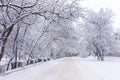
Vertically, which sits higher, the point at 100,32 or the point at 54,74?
the point at 100,32

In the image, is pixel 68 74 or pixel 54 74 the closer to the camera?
pixel 54 74

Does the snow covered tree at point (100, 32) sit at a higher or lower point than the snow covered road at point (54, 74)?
higher

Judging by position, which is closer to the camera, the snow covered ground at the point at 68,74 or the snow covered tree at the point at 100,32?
the snow covered ground at the point at 68,74

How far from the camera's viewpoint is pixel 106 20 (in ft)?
195

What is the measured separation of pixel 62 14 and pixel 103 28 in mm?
41443

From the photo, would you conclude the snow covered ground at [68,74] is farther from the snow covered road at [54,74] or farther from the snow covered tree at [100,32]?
the snow covered tree at [100,32]

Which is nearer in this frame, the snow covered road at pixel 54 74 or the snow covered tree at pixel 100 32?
the snow covered road at pixel 54 74

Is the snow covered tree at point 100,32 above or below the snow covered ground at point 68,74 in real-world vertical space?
above

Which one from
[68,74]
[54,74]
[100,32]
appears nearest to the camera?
[54,74]

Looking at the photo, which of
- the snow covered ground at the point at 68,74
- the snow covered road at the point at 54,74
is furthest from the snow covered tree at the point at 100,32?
the snow covered road at the point at 54,74

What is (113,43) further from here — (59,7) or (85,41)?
(59,7)

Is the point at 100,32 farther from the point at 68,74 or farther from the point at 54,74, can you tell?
the point at 54,74

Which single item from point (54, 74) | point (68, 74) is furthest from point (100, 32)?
point (54, 74)

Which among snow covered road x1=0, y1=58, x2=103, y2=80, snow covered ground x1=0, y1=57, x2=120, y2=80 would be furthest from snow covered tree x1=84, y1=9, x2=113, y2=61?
snow covered road x1=0, y1=58, x2=103, y2=80
